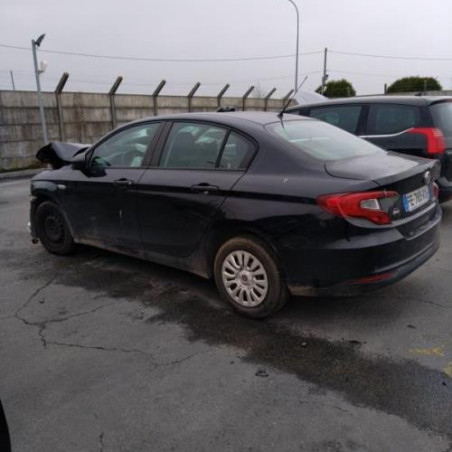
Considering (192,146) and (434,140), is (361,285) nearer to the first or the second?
(192,146)

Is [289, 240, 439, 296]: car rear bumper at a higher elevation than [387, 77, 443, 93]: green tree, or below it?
below

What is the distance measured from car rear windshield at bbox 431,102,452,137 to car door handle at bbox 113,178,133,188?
3854 mm

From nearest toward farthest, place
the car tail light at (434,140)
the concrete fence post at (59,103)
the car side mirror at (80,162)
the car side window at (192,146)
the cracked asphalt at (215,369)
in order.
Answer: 1. the cracked asphalt at (215,369)
2. the car side window at (192,146)
3. the car side mirror at (80,162)
4. the car tail light at (434,140)
5. the concrete fence post at (59,103)

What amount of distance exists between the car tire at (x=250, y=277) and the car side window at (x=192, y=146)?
72 centimetres

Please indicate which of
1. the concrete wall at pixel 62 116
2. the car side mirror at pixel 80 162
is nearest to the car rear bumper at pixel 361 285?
the car side mirror at pixel 80 162

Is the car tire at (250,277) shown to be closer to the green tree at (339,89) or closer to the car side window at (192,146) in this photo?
the car side window at (192,146)

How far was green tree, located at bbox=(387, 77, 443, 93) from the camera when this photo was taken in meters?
31.2

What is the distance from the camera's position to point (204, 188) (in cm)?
379

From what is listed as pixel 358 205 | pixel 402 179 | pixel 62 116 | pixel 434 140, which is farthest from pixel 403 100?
pixel 62 116

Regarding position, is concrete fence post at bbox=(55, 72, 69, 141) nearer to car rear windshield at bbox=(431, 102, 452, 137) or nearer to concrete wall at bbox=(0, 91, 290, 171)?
concrete wall at bbox=(0, 91, 290, 171)

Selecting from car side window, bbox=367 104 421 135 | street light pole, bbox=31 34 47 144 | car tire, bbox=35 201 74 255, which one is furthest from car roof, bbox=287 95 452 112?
street light pole, bbox=31 34 47 144

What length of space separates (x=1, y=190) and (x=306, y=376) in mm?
9972

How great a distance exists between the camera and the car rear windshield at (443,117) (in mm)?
5934

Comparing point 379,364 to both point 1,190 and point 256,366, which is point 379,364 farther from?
point 1,190
